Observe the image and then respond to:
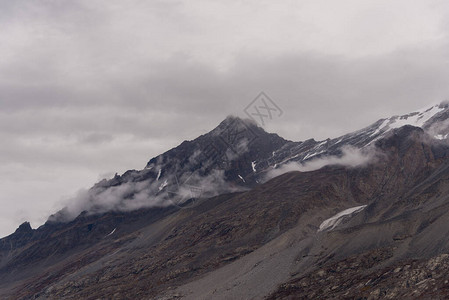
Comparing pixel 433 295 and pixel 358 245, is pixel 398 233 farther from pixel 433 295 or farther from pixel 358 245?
pixel 433 295

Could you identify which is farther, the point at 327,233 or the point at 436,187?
the point at 436,187

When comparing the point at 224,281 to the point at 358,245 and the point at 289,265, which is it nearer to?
the point at 289,265

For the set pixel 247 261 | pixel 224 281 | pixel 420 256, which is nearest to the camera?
pixel 420 256

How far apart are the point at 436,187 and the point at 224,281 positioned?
3476 inches

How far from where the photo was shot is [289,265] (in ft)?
540

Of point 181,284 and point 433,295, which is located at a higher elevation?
point 181,284

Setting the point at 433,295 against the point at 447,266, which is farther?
the point at 447,266

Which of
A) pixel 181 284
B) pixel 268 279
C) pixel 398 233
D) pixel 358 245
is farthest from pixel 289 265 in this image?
pixel 181 284

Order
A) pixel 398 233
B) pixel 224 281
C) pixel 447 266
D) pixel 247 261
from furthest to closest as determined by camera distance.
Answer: pixel 247 261 → pixel 224 281 → pixel 398 233 → pixel 447 266

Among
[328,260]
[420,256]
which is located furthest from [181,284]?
[420,256]

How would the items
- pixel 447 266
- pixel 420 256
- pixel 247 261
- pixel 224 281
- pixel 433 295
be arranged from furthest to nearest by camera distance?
pixel 247 261 < pixel 224 281 < pixel 420 256 < pixel 447 266 < pixel 433 295

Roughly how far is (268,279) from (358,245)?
2867cm

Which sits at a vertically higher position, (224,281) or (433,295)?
(224,281)

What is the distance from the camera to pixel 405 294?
113500mm
